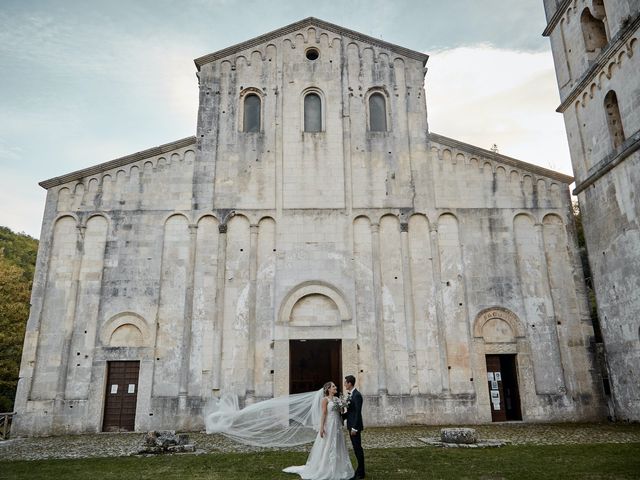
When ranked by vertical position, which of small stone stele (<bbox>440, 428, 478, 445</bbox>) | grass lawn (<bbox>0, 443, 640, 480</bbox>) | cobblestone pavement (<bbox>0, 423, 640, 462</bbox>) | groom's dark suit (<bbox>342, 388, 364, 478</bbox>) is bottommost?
grass lawn (<bbox>0, 443, 640, 480</bbox>)

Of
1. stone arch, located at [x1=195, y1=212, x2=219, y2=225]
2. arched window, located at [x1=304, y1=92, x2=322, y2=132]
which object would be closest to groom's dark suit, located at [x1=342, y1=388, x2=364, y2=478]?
stone arch, located at [x1=195, y1=212, x2=219, y2=225]

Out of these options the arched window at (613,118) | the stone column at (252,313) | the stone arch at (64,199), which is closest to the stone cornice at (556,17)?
the arched window at (613,118)

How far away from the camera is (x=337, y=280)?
18.8 metres

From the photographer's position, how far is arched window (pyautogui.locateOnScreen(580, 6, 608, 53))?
62.2 feet

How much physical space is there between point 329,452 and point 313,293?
9.41m

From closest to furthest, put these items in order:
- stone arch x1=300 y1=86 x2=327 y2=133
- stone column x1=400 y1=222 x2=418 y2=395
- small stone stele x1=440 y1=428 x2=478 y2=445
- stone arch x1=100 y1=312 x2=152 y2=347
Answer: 1. small stone stele x1=440 y1=428 x2=478 y2=445
2. stone column x1=400 y1=222 x2=418 y2=395
3. stone arch x1=100 y1=312 x2=152 y2=347
4. stone arch x1=300 y1=86 x2=327 y2=133

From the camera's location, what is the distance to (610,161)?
1708cm

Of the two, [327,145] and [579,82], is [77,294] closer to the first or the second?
[327,145]

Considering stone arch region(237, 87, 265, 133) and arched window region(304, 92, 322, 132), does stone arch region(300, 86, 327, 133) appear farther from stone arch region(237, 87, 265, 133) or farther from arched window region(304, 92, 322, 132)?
stone arch region(237, 87, 265, 133)

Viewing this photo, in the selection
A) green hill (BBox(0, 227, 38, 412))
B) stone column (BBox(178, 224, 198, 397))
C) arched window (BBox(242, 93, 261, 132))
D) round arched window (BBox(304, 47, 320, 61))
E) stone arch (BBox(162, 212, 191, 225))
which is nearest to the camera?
stone column (BBox(178, 224, 198, 397))

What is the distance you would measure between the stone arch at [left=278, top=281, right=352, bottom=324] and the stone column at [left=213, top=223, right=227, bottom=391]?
219 centimetres

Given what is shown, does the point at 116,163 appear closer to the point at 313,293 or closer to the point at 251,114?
the point at 251,114

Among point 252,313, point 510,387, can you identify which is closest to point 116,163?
point 252,313

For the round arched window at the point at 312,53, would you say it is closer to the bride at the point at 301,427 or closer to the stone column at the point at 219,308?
the stone column at the point at 219,308
